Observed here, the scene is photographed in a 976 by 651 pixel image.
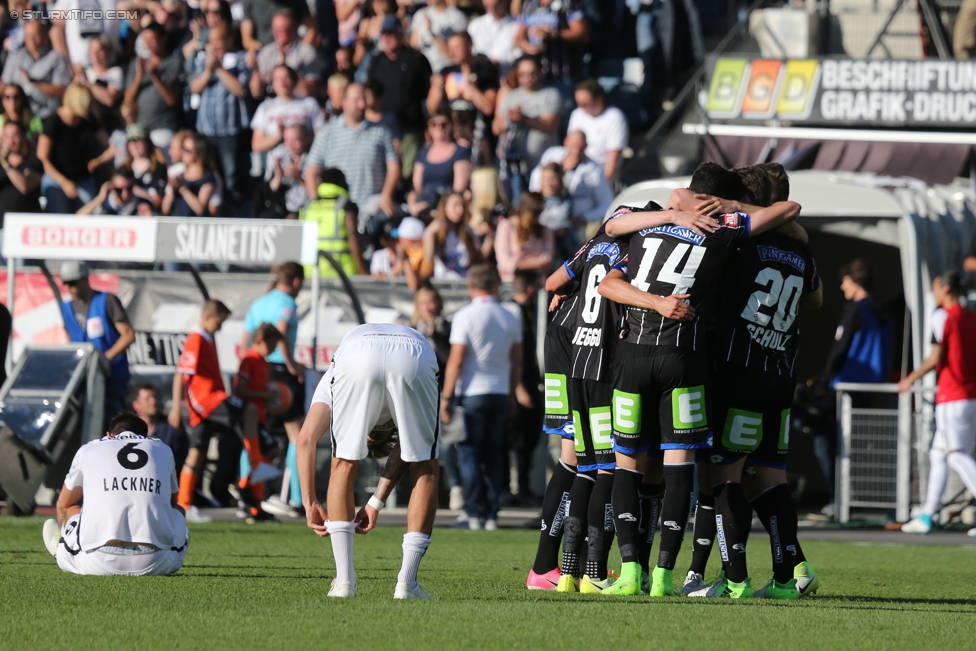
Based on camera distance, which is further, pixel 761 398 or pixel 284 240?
pixel 284 240

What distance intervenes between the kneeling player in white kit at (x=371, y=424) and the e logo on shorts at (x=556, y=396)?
1.42m

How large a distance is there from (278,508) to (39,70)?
31.8 feet

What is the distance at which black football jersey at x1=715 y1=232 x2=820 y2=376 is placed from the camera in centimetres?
756

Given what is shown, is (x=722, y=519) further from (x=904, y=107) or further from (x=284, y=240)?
(x=904, y=107)

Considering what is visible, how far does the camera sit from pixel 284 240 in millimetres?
13648

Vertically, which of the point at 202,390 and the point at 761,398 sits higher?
the point at 761,398

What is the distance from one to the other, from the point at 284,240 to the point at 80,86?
21.4ft

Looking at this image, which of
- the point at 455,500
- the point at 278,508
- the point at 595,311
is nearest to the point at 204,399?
the point at 278,508

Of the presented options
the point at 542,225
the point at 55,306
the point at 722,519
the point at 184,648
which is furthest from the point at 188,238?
the point at 184,648

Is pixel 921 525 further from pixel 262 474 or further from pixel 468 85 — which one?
pixel 468 85

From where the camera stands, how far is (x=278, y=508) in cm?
1312

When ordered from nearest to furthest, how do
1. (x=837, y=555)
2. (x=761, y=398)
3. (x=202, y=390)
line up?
(x=761, y=398) → (x=837, y=555) → (x=202, y=390)

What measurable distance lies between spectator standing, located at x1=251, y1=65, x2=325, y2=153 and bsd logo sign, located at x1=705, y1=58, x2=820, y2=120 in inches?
188

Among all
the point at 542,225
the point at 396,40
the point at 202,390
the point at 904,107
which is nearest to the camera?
the point at 202,390
